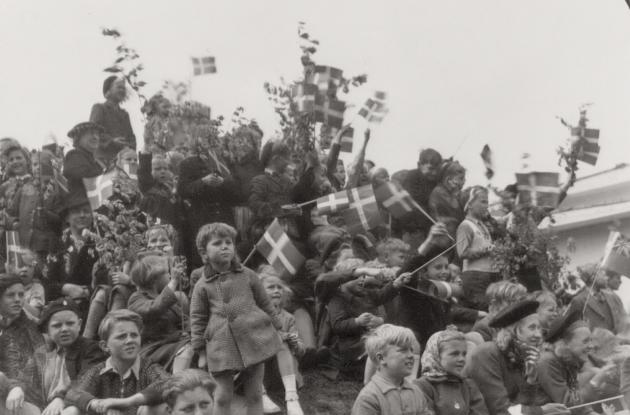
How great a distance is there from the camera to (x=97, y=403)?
27.4 ft

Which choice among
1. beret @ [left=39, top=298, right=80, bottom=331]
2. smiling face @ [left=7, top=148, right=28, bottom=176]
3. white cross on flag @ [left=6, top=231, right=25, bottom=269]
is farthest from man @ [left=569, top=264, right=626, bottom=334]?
smiling face @ [left=7, top=148, right=28, bottom=176]

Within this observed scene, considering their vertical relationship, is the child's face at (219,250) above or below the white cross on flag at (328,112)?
below

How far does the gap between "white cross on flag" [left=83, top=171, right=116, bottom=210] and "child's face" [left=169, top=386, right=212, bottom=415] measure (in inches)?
165

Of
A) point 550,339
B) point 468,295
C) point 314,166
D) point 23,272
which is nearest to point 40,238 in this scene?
point 23,272

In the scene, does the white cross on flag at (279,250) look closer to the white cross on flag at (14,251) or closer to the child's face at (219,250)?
the child's face at (219,250)

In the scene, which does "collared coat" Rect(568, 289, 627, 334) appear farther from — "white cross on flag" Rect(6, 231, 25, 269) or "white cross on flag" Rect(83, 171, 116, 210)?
"white cross on flag" Rect(6, 231, 25, 269)

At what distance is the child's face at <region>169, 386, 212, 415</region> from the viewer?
775cm

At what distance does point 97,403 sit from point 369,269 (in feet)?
10.0

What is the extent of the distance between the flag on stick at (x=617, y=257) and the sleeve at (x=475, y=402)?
12.7 feet

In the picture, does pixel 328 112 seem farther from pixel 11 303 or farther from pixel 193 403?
pixel 193 403

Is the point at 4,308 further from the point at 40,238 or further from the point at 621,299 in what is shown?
the point at 621,299

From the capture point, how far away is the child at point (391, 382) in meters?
8.40

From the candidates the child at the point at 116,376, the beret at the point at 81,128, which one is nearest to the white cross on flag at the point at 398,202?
the beret at the point at 81,128

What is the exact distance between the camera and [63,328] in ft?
31.7
